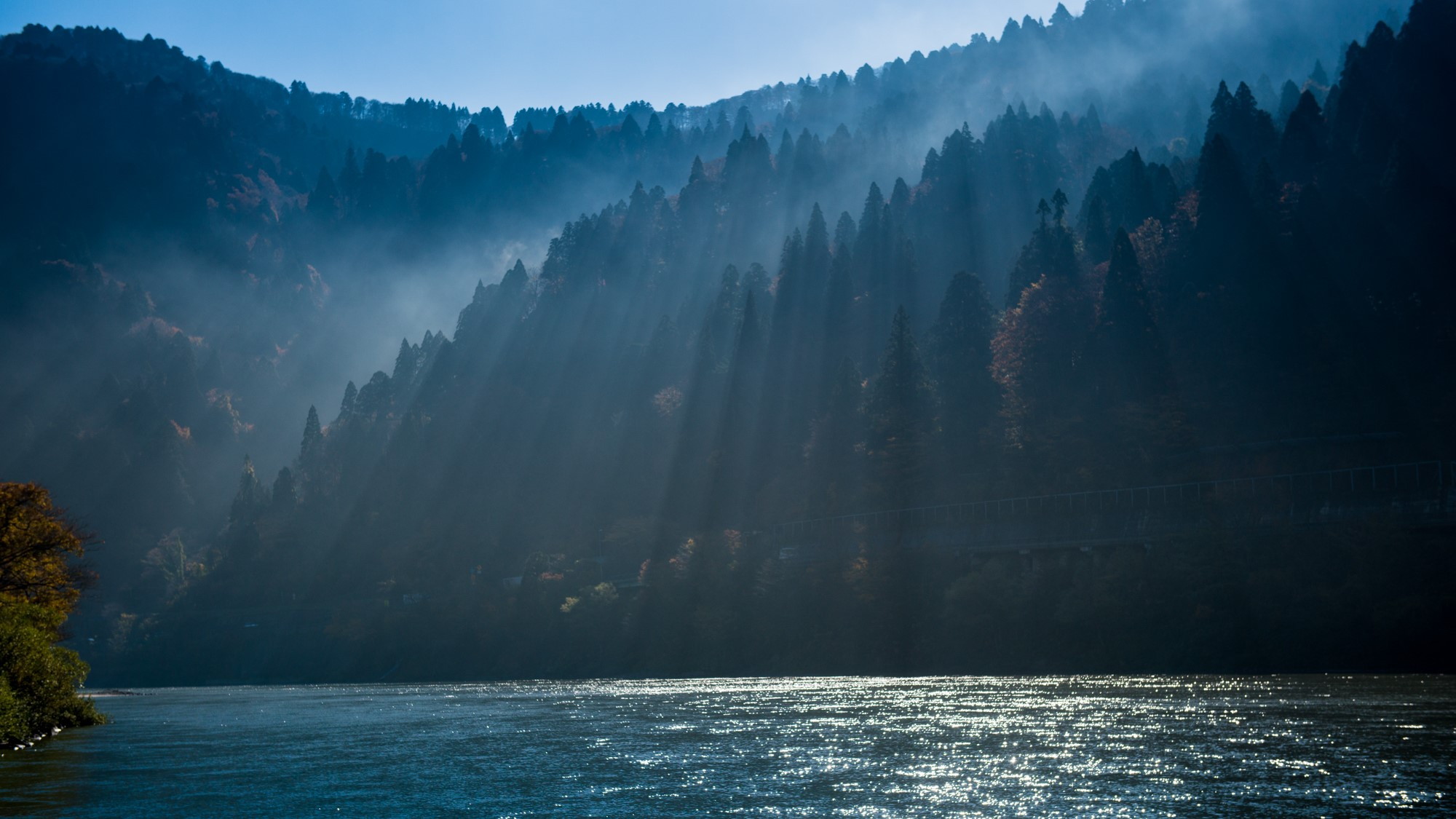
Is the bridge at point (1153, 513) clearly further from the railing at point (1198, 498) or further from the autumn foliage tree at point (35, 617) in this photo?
the autumn foliage tree at point (35, 617)

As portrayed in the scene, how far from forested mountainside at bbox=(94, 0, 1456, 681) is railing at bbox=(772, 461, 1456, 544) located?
7.92 feet

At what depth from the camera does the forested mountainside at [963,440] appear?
67.1m

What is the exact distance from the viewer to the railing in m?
59.2

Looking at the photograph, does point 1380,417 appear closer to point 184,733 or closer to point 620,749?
point 620,749

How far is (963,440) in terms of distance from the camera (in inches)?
4023

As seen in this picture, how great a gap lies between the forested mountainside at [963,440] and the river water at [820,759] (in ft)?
62.3

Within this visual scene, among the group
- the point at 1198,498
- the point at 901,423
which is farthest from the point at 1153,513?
the point at 901,423

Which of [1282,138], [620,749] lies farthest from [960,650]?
[1282,138]

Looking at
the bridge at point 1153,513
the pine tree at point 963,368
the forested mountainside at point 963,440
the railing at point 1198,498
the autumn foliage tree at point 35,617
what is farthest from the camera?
the pine tree at point 963,368

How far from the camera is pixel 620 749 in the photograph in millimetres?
30766

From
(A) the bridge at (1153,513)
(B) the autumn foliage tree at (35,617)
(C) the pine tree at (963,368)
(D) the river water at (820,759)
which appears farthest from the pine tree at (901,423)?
(B) the autumn foliage tree at (35,617)

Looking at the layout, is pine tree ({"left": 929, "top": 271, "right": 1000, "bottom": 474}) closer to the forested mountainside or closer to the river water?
the forested mountainside

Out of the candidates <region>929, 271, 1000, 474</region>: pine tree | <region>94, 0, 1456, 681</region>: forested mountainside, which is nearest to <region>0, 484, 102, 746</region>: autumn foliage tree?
<region>94, 0, 1456, 681</region>: forested mountainside

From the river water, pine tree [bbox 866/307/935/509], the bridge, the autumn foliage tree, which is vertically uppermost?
pine tree [bbox 866/307/935/509]
